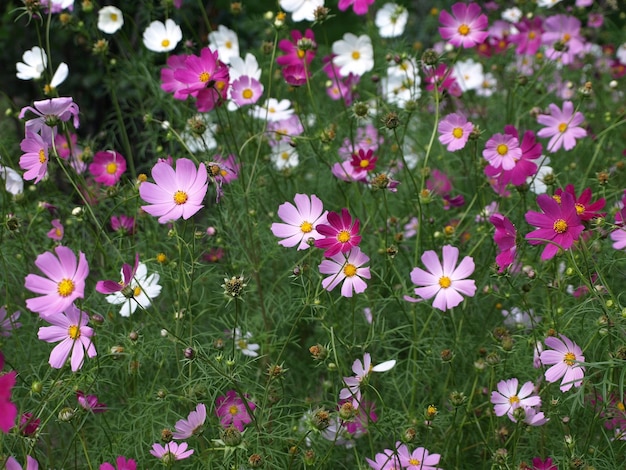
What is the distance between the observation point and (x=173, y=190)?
115cm

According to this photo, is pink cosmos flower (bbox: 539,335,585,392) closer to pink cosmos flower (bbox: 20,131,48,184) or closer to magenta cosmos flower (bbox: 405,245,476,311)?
magenta cosmos flower (bbox: 405,245,476,311)

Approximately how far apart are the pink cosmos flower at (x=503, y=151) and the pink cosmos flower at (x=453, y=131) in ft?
0.17

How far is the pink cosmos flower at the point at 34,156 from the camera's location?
1.18 m

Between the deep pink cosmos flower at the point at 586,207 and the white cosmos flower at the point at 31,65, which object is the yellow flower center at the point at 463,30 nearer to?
the deep pink cosmos flower at the point at 586,207

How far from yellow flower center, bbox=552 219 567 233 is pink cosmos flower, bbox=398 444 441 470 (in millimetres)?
395

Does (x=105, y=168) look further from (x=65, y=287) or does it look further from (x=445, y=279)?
(x=445, y=279)

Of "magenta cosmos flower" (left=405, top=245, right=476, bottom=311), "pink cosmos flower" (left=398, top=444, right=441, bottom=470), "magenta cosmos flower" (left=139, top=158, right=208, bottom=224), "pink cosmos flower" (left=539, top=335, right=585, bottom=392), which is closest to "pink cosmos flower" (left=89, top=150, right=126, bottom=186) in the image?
"magenta cosmos flower" (left=139, top=158, right=208, bottom=224)

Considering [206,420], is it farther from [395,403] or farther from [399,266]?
[399,266]

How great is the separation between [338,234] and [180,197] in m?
0.25

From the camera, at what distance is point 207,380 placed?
1.24 meters

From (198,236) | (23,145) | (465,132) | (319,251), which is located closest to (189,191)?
(198,236)

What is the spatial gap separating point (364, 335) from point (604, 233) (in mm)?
543

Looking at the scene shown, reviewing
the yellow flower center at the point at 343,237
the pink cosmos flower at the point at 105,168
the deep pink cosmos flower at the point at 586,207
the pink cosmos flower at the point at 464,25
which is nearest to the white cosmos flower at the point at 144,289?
the pink cosmos flower at the point at 105,168

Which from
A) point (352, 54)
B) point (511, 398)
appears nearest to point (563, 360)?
point (511, 398)
